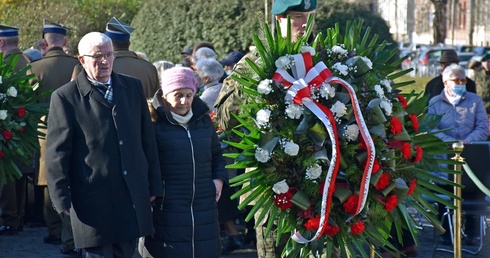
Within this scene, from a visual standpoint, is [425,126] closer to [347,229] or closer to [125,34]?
[347,229]

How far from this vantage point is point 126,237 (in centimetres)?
601

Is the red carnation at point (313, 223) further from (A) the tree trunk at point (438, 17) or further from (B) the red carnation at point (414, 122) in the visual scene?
(A) the tree trunk at point (438, 17)

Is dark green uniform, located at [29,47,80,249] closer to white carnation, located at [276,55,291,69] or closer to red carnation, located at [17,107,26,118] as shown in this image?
red carnation, located at [17,107,26,118]

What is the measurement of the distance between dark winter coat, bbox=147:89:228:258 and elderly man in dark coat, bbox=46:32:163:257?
134 mm

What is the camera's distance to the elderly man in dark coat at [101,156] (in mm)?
5934

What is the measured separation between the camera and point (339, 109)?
552 cm

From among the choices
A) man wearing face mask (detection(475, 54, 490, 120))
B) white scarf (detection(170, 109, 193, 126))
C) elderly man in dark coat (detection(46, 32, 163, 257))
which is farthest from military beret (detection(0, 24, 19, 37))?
man wearing face mask (detection(475, 54, 490, 120))

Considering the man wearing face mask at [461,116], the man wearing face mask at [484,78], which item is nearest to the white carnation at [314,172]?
the man wearing face mask at [461,116]

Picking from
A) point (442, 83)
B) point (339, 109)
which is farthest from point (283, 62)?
point (442, 83)

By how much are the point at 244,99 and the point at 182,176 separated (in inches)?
26.6

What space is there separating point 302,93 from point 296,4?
71 centimetres

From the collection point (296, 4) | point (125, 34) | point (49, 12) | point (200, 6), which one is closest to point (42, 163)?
point (125, 34)

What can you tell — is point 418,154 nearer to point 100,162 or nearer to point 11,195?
point 100,162

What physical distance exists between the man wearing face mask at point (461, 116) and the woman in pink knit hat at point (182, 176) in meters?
4.22
